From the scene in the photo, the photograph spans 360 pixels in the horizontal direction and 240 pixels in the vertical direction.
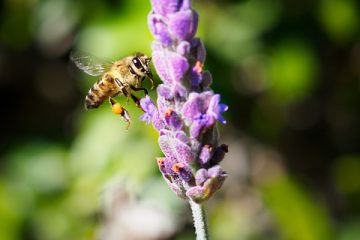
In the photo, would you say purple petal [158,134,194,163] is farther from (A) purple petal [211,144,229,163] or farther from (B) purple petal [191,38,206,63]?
(B) purple petal [191,38,206,63]

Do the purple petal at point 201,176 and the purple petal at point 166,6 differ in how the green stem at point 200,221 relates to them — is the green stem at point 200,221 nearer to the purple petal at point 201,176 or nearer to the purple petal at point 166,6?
the purple petal at point 201,176

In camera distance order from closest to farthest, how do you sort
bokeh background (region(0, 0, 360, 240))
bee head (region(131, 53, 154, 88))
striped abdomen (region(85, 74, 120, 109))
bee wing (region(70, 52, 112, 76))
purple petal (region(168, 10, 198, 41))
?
purple petal (region(168, 10, 198, 41)), bee head (region(131, 53, 154, 88)), striped abdomen (region(85, 74, 120, 109)), bee wing (region(70, 52, 112, 76)), bokeh background (region(0, 0, 360, 240))

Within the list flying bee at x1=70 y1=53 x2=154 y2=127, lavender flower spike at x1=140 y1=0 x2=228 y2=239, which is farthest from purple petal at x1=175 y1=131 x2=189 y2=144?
flying bee at x1=70 y1=53 x2=154 y2=127

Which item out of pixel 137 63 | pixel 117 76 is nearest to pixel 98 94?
pixel 117 76

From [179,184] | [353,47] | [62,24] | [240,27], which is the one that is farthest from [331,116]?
[179,184]

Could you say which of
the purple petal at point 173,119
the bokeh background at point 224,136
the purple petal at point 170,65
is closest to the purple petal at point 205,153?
the purple petal at point 173,119

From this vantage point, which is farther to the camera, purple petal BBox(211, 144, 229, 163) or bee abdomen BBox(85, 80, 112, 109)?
bee abdomen BBox(85, 80, 112, 109)

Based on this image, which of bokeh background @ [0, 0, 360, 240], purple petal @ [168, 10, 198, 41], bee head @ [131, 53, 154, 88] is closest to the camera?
purple petal @ [168, 10, 198, 41]

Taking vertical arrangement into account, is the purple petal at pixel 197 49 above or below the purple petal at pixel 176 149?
above
